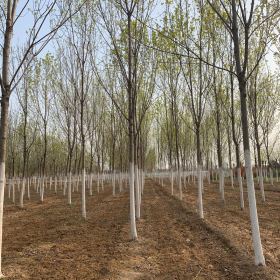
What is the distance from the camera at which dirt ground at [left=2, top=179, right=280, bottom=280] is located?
14.8 ft

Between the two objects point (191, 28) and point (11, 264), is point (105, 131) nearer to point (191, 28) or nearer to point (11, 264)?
point (191, 28)

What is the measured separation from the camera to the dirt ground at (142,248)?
4516 mm

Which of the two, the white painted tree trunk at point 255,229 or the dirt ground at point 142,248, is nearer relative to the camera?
the dirt ground at point 142,248

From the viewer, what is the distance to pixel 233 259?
504 cm

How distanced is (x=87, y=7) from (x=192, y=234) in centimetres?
709

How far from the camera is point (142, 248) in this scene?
5.84 metres

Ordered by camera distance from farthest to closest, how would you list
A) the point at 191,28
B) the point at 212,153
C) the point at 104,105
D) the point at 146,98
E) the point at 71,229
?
the point at 212,153
the point at 104,105
the point at 146,98
the point at 191,28
the point at 71,229

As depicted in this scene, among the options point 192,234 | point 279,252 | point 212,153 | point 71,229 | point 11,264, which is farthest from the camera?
point 212,153

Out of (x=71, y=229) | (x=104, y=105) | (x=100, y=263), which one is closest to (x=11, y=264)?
(x=100, y=263)

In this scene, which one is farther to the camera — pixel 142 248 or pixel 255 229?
pixel 142 248

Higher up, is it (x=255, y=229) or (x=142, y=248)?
(x=255, y=229)

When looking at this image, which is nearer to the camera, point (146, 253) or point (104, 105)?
point (146, 253)

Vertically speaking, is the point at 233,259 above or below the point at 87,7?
below

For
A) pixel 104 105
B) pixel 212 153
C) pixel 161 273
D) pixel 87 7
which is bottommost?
pixel 161 273
